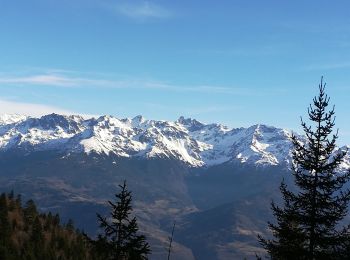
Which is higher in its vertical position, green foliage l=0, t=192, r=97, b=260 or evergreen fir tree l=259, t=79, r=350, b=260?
evergreen fir tree l=259, t=79, r=350, b=260

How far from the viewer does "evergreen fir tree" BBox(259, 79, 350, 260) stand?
3503 cm

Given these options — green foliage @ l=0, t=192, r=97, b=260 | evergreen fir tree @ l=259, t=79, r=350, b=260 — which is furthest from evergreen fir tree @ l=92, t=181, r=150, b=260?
green foliage @ l=0, t=192, r=97, b=260

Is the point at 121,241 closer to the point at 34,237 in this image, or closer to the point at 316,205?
the point at 316,205

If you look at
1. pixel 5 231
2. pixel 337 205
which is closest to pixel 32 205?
pixel 5 231

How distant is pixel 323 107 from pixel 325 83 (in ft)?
6.98

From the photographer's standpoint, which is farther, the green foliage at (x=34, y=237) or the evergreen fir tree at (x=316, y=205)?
the green foliage at (x=34, y=237)

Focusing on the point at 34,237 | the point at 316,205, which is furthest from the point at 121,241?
the point at 34,237

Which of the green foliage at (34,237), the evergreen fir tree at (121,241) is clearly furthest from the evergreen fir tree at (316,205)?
the green foliage at (34,237)

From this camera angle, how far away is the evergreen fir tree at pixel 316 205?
3503cm

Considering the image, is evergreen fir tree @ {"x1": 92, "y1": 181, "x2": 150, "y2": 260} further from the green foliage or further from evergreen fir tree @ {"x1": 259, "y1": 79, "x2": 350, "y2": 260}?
the green foliage

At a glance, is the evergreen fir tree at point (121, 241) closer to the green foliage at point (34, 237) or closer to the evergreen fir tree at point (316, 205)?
the evergreen fir tree at point (316, 205)

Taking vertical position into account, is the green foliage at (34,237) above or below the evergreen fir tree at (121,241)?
below

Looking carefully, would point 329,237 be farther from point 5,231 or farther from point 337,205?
point 5,231

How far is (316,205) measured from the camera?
35.5 m
